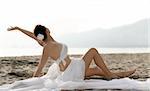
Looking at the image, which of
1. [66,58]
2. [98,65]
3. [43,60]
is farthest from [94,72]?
[43,60]

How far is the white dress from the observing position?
13.1 feet

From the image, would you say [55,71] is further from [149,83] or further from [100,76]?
[149,83]

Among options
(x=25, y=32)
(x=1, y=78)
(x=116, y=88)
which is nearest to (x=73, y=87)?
(x=116, y=88)

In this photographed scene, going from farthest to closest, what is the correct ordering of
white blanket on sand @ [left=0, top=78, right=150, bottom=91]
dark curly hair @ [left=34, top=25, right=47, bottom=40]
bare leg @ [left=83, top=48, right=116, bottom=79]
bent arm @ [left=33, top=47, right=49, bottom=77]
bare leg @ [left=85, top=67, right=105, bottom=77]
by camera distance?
1. bare leg @ [left=85, top=67, right=105, bottom=77]
2. bare leg @ [left=83, top=48, right=116, bottom=79]
3. dark curly hair @ [left=34, top=25, right=47, bottom=40]
4. bent arm @ [left=33, top=47, right=49, bottom=77]
5. white blanket on sand @ [left=0, top=78, right=150, bottom=91]

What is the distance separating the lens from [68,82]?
4062mm

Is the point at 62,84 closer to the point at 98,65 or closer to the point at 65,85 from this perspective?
the point at 65,85

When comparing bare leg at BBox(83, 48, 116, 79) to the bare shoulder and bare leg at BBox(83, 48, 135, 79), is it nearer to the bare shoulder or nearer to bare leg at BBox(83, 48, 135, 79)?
bare leg at BBox(83, 48, 135, 79)

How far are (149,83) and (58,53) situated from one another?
1076mm

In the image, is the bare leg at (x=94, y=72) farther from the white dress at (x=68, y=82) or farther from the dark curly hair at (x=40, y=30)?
the dark curly hair at (x=40, y=30)

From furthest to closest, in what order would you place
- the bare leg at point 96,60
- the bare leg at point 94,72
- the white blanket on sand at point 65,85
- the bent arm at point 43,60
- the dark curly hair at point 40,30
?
the bare leg at point 94,72 → the bare leg at point 96,60 → the dark curly hair at point 40,30 → the bent arm at point 43,60 → the white blanket on sand at point 65,85

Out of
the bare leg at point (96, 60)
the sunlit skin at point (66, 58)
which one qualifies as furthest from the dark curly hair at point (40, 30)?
the bare leg at point (96, 60)

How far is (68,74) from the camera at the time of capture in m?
4.26

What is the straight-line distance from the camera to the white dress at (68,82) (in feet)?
13.1

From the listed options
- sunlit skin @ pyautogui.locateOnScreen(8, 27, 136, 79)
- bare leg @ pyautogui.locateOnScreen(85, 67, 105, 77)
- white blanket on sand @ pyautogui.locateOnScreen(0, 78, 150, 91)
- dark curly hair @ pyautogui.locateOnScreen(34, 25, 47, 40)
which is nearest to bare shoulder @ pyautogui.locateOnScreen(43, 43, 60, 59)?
sunlit skin @ pyautogui.locateOnScreen(8, 27, 136, 79)
